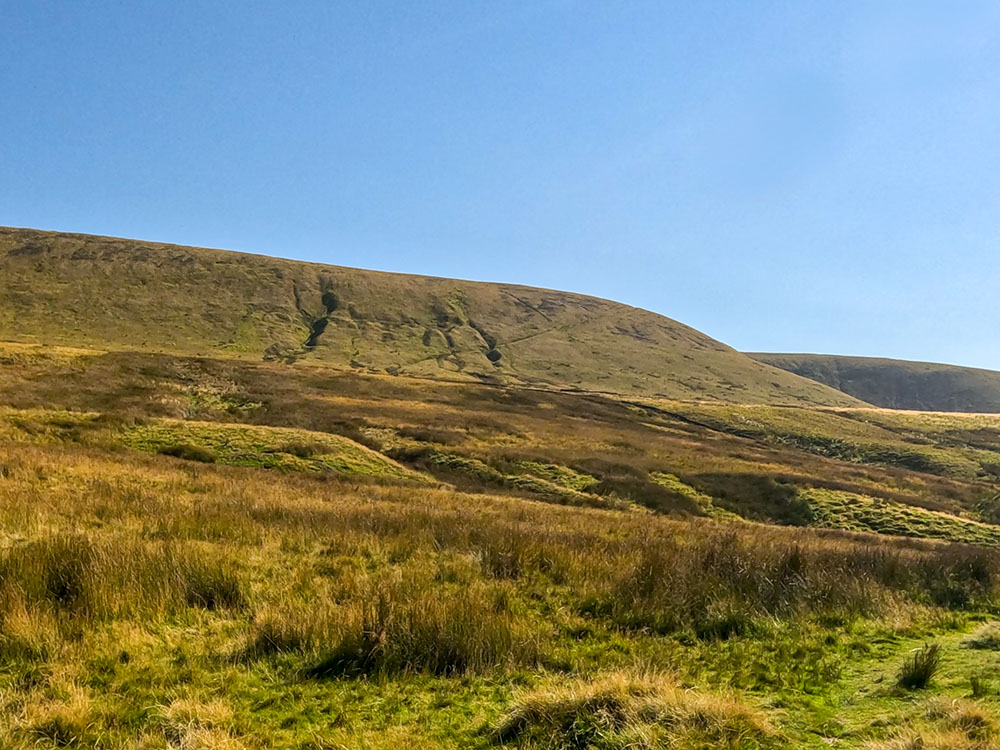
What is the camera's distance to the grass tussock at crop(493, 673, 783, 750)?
176 inches

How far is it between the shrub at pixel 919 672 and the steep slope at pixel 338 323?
104 metres

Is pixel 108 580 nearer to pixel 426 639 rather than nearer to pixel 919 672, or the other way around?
pixel 426 639

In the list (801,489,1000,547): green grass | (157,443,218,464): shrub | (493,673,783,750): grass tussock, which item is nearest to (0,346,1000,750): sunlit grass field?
(493,673,783,750): grass tussock

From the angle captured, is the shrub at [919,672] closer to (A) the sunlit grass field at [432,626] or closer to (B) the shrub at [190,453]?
(A) the sunlit grass field at [432,626]

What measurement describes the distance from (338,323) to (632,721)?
14941cm

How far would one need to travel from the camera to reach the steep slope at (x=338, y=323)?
118 meters

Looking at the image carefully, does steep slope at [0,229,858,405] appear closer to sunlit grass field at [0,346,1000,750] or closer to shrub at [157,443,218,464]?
shrub at [157,443,218,464]

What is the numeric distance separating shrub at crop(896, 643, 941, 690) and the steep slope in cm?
10448

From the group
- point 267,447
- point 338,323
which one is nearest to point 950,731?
point 267,447

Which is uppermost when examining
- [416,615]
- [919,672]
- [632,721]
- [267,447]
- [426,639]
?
[919,672]

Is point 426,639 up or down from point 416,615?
down

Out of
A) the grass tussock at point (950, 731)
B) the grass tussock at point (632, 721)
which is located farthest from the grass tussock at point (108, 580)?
the grass tussock at point (950, 731)

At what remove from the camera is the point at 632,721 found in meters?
4.66

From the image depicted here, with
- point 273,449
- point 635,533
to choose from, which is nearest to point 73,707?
point 635,533
